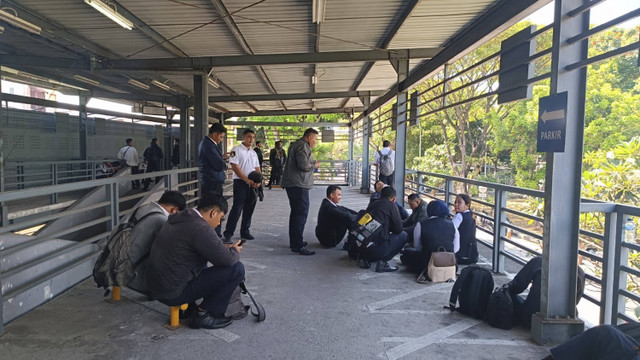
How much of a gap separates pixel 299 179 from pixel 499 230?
2.47 metres

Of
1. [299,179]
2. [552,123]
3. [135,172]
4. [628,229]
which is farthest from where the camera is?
[135,172]

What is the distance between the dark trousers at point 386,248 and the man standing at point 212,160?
2.36 m

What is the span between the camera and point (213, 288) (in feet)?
10.3

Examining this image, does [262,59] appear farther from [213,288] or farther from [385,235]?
[213,288]

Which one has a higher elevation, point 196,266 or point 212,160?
point 212,160

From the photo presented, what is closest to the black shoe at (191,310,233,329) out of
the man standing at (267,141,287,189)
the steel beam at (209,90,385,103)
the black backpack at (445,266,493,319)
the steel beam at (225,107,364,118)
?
the black backpack at (445,266,493,319)

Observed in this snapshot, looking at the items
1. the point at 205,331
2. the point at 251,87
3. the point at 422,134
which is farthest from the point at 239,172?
the point at 422,134

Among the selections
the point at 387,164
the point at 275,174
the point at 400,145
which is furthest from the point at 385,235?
the point at 275,174

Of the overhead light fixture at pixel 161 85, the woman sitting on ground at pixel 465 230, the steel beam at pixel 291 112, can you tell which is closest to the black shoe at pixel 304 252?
the woman sitting on ground at pixel 465 230

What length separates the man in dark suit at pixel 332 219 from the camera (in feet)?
18.5

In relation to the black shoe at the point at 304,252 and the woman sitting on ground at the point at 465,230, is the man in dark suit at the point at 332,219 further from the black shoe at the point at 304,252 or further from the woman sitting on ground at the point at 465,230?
the woman sitting on ground at the point at 465,230

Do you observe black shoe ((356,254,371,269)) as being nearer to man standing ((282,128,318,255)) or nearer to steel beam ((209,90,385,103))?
man standing ((282,128,318,255))

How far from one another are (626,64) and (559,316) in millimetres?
18346

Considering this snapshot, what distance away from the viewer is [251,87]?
1172 centimetres
